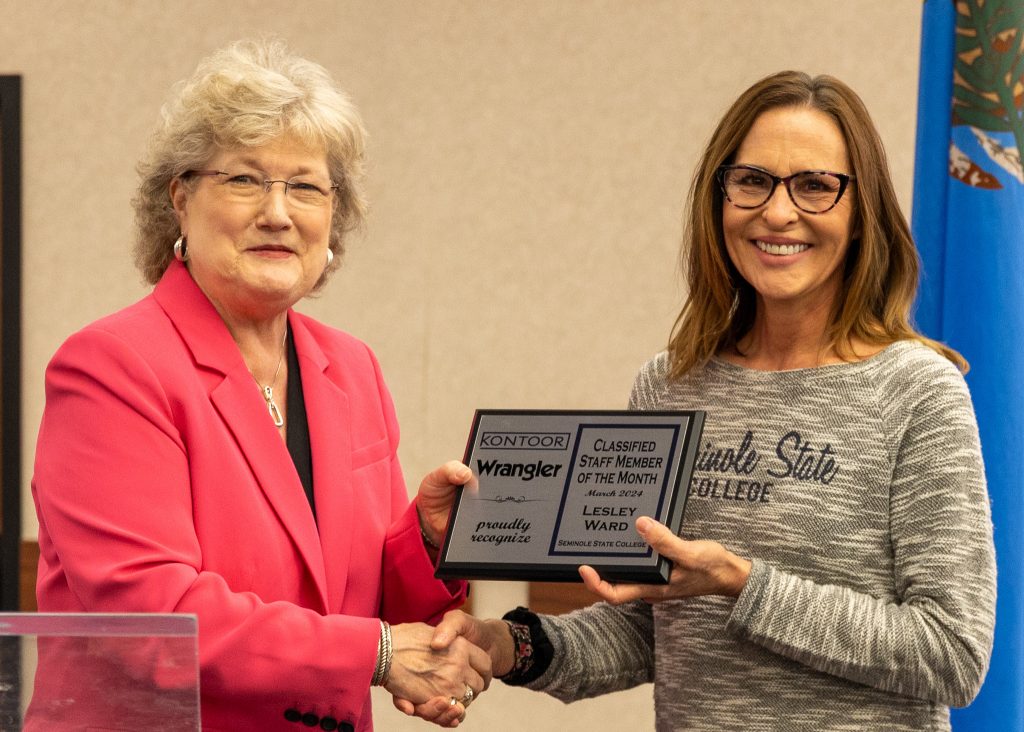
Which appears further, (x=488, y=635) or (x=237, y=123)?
(x=488, y=635)

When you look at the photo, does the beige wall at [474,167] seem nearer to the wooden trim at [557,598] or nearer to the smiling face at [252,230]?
the wooden trim at [557,598]

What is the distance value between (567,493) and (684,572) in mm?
220

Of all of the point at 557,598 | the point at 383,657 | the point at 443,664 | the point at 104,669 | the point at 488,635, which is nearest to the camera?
the point at 104,669

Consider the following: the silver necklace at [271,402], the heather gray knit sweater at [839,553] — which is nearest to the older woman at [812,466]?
the heather gray knit sweater at [839,553]

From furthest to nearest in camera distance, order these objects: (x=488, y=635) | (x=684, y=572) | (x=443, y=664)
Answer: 1. (x=488, y=635)
2. (x=443, y=664)
3. (x=684, y=572)

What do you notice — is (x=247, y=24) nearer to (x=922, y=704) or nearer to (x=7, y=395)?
(x=7, y=395)

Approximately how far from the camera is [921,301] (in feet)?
8.14

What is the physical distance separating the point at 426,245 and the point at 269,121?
7.04 feet

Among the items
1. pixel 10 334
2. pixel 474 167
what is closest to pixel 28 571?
pixel 10 334

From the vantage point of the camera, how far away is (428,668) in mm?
1944

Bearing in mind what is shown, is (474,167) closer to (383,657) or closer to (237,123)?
(237,123)

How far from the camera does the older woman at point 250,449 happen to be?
1.73 metres

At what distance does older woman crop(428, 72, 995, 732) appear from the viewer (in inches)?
69.5

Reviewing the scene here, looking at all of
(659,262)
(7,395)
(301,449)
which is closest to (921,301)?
(301,449)
